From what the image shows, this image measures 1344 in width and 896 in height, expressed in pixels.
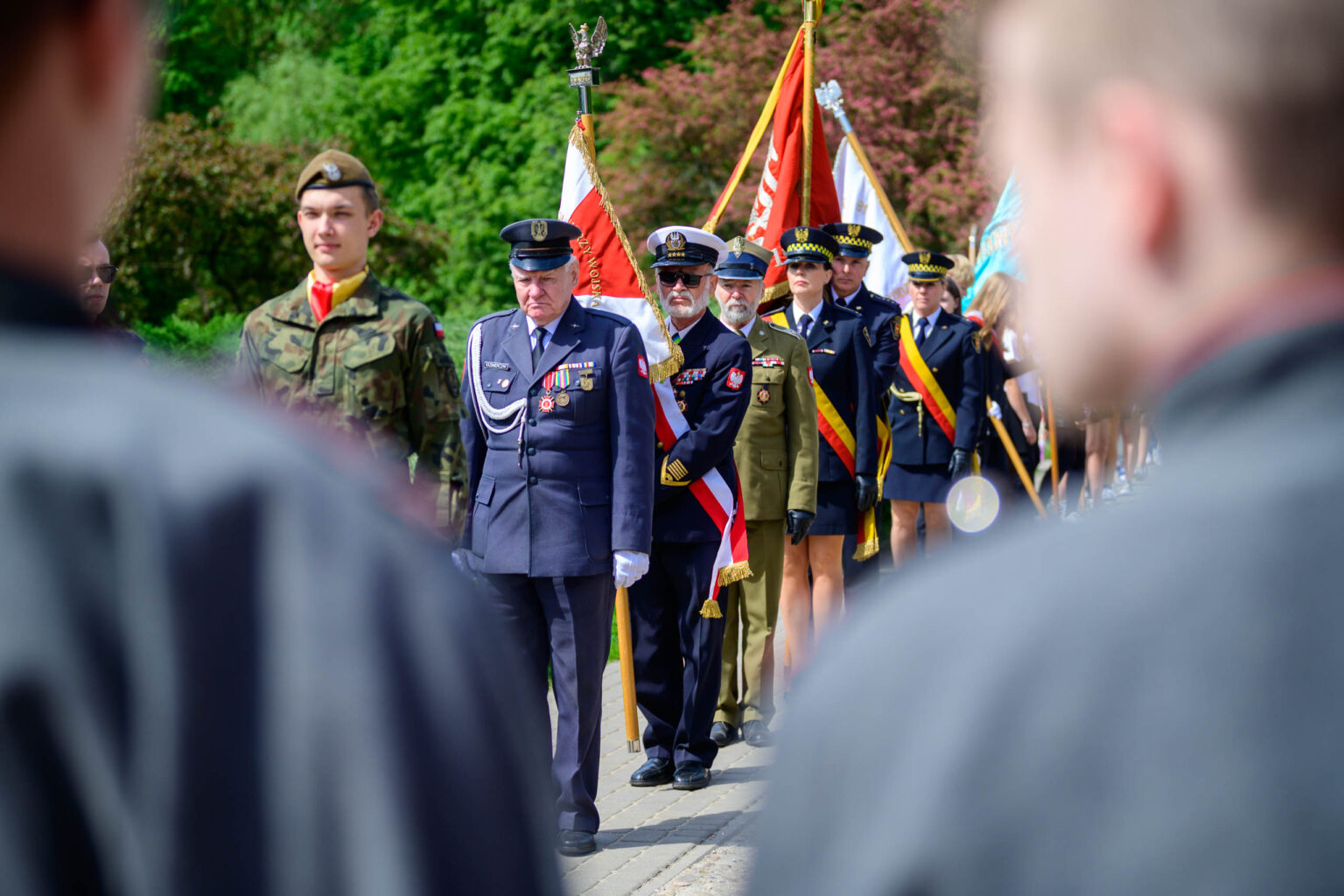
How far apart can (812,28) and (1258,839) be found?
8689 millimetres

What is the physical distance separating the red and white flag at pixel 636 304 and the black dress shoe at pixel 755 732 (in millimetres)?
890

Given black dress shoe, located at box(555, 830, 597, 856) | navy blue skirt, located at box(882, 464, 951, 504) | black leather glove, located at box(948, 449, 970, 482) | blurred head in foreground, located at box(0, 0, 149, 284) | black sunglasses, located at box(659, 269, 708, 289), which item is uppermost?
black sunglasses, located at box(659, 269, 708, 289)

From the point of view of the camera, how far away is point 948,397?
33.7 ft

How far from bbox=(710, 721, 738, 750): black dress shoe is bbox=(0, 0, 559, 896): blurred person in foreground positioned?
6258 mm

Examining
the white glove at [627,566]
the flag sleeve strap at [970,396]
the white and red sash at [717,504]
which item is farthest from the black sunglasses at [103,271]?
the flag sleeve strap at [970,396]

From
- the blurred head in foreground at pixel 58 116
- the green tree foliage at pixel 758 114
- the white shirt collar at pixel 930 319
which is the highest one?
the green tree foliage at pixel 758 114

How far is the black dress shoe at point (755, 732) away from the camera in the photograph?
6953 mm

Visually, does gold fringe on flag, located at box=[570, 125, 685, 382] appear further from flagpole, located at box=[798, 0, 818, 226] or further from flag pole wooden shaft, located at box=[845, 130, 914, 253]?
flag pole wooden shaft, located at box=[845, 130, 914, 253]

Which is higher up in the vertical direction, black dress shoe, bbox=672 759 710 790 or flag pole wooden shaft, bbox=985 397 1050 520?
flag pole wooden shaft, bbox=985 397 1050 520

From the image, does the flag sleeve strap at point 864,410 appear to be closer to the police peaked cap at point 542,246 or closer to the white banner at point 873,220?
the police peaked cap at point 542,246

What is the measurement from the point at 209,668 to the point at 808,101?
28.5 ft

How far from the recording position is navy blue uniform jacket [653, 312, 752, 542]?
6.29 meters

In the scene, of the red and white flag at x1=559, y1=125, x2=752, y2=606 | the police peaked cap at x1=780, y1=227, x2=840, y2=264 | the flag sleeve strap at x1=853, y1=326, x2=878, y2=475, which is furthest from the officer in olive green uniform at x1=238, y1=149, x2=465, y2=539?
the flag sleeve strap at x1=853, y1=326, x2=878, y2=475

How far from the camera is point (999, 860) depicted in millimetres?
728
